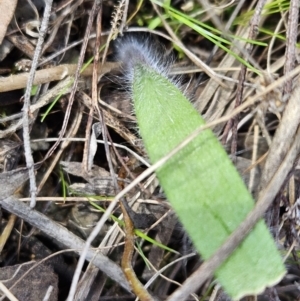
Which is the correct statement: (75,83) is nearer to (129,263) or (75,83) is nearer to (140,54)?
(140,54)

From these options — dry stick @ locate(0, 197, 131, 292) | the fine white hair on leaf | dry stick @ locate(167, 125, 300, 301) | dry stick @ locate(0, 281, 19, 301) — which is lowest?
dry stick @ locate(0, 281, 19, 301)

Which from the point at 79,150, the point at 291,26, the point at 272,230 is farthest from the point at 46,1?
the point at 272,230

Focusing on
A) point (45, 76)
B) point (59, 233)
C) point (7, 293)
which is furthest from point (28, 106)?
point (7, 293)

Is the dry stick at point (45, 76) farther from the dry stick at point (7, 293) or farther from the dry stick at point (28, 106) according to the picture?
the dry stick at point (7, 293)

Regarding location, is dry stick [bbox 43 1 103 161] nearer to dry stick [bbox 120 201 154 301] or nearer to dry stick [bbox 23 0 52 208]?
dry stick [bbox 23 0 52 208]

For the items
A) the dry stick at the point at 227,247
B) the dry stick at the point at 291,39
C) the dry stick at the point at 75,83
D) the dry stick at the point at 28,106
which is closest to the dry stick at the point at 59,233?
the dry stick at the point at 28,106

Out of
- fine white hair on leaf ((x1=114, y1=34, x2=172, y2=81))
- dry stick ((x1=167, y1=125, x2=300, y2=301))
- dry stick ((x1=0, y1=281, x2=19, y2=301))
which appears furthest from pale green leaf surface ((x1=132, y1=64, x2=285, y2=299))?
dry stick ((x1=0, y1=281, x2=19, y2=301))

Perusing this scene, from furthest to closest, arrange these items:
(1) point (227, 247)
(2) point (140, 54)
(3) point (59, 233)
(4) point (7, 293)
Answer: (2) point (140, 54) → (3) point (59, 233) → (4) point (7, 293) → (1) point (227, 247)
